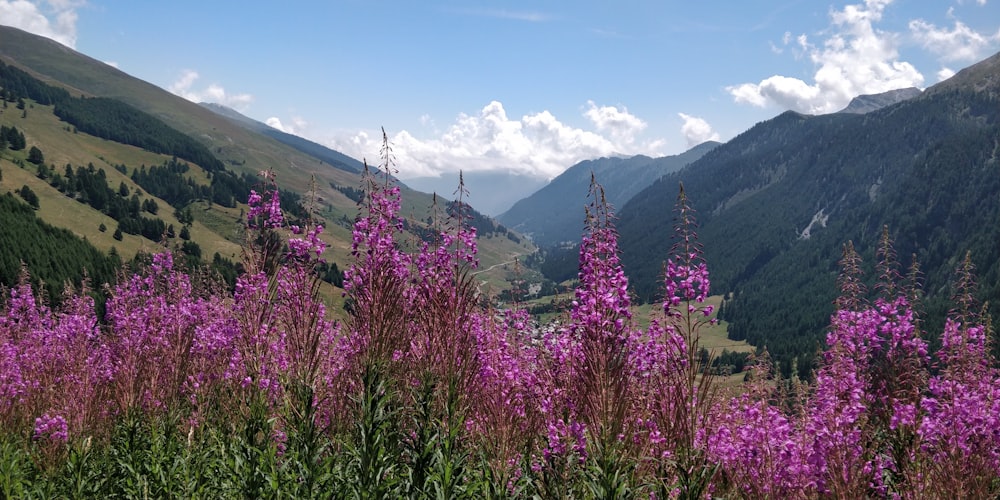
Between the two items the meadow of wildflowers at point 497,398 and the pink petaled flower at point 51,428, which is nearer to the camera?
the meadow of wildflowers at point 497,398

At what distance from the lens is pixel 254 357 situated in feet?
28.5

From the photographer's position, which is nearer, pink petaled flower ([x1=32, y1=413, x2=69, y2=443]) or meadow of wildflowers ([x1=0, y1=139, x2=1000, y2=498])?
meadow of wildflowers ([x1=0, y1=139, x2=1000, y2=498])

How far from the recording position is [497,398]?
777 centimetres

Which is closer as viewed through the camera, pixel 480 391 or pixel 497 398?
pixel 497 398

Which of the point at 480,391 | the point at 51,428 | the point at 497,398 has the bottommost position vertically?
the point at 51,428

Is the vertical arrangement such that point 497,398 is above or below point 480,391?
above

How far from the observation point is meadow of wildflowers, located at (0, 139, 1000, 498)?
6.85m

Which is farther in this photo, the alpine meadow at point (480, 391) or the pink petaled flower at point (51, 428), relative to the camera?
the pink petaled flower at point (51, 428)

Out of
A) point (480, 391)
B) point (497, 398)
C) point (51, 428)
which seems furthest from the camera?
point (51, 428)

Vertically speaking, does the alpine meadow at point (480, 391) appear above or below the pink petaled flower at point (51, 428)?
above

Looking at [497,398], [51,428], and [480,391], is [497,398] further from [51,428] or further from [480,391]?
[51,428]

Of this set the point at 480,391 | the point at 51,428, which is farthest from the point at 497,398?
the point at 51,428

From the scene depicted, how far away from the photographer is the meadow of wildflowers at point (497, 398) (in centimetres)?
685

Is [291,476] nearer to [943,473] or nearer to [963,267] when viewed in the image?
[943,473]
